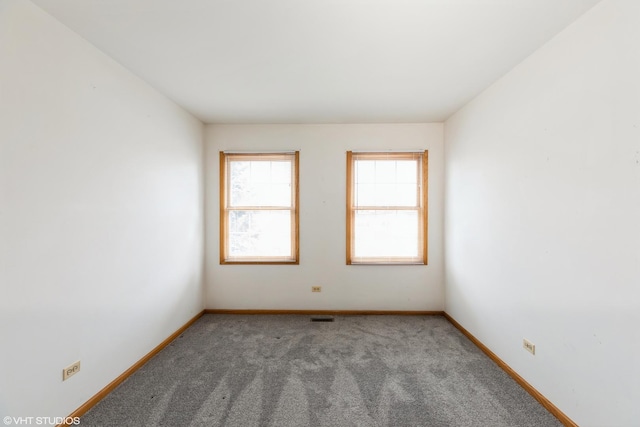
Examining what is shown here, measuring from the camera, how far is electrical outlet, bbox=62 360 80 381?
5.43 feet

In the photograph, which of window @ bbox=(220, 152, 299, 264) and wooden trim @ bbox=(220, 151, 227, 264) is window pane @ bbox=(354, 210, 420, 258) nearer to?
window @ bbox=(220, 152, 299, 264)

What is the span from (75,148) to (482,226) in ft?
11.7

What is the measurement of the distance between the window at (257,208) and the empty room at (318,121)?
422mm

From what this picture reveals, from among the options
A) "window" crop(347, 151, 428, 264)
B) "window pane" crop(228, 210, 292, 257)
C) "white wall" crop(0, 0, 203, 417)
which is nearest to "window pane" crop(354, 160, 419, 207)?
"window" crop(347, 151, 428, 264)

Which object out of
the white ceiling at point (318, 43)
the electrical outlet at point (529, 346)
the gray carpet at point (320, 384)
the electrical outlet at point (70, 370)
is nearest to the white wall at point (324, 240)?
the gray carpet at point (320, 384)

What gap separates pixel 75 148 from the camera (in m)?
1.74

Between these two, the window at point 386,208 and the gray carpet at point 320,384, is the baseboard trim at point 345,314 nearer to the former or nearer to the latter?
the gray carpet at point 320,384

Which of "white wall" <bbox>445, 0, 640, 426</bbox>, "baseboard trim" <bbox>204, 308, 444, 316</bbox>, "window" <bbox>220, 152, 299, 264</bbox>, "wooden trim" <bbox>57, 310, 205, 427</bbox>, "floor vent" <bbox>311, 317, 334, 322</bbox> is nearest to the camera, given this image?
"white wall" <bbox>445, 0, 640, 426</bbox>

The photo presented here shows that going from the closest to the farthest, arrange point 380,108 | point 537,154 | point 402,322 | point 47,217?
point 47,217 → point 537,154 → point 380,108 → point 402,322

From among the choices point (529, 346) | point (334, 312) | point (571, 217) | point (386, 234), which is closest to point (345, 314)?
point (334, 312)

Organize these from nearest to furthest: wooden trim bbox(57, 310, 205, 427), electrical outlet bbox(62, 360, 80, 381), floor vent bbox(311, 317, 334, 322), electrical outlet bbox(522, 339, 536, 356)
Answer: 1. electrical outlet bbox(62, 360, 80, 381)
2. wooden trim bbox(57, 310, 205, 427)
3. electrical outlet bbox(522, 339, 536, 356)
4. floor vent bbox(311, 317, 334, 322)

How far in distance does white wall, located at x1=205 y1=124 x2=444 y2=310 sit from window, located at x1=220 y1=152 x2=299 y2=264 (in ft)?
0.40

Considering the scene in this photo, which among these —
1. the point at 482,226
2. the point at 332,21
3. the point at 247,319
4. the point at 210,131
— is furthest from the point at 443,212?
the point at 210,131

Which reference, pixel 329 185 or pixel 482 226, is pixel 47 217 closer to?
pixel 329 185
